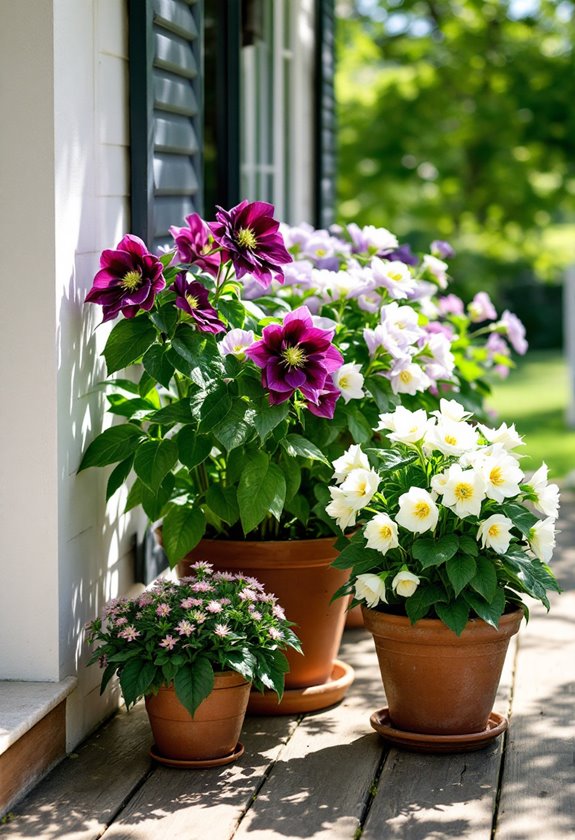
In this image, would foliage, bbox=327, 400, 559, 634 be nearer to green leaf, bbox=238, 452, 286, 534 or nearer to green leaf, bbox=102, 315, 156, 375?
green leaf, bbox=238, 452, 286, 534

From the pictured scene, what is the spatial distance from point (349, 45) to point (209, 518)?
10.3 metres

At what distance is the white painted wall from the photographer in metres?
2.63

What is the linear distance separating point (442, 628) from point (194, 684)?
1.86ft

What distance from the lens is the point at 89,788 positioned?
260 cm

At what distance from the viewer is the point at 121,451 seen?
281 cm

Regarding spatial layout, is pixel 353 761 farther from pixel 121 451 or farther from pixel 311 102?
pixel 311 102

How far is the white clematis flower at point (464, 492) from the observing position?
2.61m

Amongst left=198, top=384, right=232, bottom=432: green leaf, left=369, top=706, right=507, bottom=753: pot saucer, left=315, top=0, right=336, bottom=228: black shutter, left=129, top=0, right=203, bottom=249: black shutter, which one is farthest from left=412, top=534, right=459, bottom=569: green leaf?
left=315, top=0, right=336, bottom=228: black shutter

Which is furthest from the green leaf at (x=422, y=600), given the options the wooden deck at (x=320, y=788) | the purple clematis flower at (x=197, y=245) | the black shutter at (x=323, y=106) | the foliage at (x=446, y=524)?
the black shutter at (x=323, y=106)

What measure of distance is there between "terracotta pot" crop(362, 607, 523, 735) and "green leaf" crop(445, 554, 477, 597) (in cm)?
15

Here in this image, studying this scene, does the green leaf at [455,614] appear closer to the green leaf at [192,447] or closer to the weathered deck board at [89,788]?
the green leaf at [192,447]

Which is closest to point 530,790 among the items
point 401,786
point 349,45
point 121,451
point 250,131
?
point 401,786

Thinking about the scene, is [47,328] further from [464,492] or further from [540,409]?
[540,409]

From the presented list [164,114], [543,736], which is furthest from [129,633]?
[164,114]
